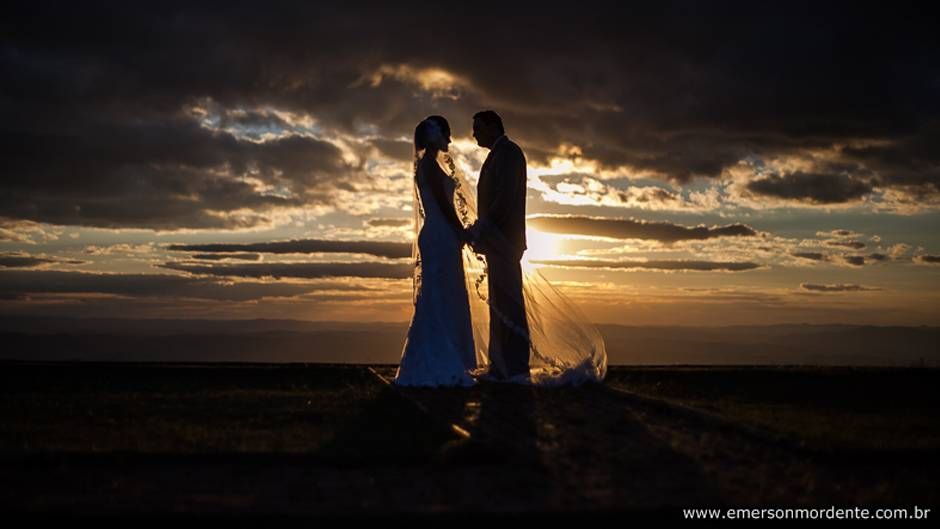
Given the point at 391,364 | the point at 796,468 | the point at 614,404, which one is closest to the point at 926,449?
the point at 796,468

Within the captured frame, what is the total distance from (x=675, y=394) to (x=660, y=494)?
7.27 m

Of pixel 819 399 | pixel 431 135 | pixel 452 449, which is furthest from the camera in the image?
pixel 431 135

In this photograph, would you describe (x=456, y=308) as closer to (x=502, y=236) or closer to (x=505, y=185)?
(x=502, y=236)

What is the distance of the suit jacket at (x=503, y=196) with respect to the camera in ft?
48.9

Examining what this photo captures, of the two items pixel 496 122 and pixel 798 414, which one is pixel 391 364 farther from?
pixel 798 414

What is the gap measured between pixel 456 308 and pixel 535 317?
154 cm

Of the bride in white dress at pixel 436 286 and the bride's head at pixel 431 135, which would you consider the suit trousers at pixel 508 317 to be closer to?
the bride in white dress at pixel 436 286

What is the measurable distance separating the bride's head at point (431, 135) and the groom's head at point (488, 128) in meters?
0.74

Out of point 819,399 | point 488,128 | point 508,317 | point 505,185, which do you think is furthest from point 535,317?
point 819,399

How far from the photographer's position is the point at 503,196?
49.0 feet

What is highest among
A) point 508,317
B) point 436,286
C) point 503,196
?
point 503,196

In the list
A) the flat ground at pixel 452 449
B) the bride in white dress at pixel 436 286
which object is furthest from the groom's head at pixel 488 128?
the flat ground at pixel 452 449

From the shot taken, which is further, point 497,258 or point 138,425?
point 497,258

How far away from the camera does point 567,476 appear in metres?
7.44
